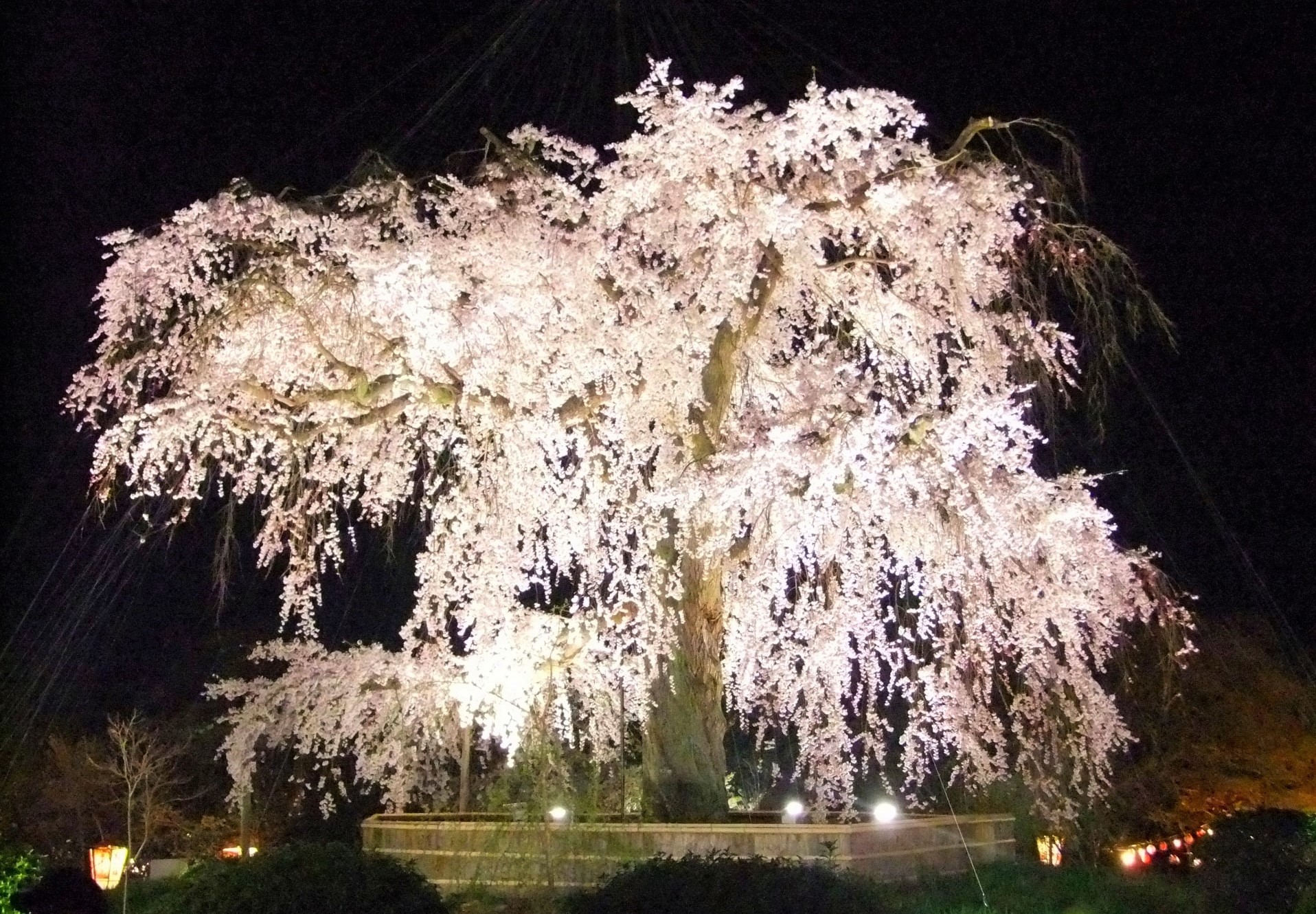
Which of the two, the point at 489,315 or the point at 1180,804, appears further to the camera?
the point at 1180,804

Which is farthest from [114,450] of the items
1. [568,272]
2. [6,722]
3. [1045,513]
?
[6,722]

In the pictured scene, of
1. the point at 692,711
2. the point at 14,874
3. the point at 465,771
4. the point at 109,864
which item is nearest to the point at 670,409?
the point at 692,711

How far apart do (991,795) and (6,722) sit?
18908mm

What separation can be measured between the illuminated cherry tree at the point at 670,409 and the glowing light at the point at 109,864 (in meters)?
4.61

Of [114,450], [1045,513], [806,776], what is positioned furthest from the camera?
[806,776]

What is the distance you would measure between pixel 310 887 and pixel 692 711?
449cm

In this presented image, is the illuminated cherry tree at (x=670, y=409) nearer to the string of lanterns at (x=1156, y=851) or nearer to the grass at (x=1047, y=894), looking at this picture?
the grass at (x=1047, y=894)

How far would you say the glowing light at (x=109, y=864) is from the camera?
13.4 metres

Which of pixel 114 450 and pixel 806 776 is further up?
pixel 114 450

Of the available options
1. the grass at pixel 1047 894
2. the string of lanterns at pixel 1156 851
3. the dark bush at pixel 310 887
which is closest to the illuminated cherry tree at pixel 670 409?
the grass at pixel 1047 894

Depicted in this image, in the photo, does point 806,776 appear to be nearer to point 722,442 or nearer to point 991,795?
point 722,442

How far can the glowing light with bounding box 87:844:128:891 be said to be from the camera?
13383 millimetres

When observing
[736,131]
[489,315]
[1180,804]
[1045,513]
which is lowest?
[1180,804]

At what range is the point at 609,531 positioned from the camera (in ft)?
35.7
